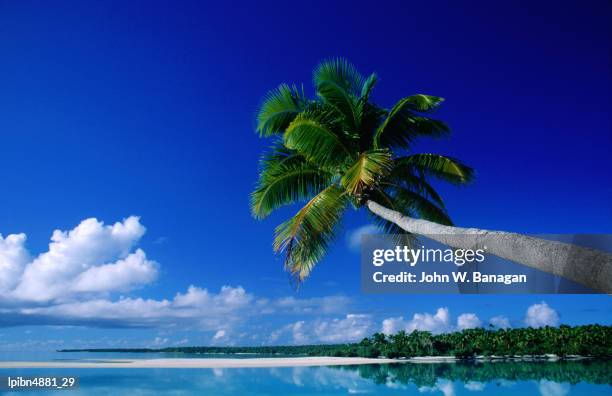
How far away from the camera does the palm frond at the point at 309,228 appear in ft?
22.1

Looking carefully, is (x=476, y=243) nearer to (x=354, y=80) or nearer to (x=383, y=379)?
(x=354, y=80)

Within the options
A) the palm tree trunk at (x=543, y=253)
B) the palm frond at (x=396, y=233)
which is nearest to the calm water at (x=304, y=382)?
the palm frond at (x=396, y=233)

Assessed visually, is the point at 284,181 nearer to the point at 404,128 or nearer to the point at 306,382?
the point at 404,128

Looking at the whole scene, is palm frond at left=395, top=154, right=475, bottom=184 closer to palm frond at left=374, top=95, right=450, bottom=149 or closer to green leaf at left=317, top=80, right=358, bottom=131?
palm frond at left=374, top=95, right=450, bottom=149

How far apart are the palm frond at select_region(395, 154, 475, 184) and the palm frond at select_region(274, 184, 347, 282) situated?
1245mm

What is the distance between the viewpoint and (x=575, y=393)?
16.9m

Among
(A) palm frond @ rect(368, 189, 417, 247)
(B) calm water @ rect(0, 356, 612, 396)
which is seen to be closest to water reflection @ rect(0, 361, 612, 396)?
(B) calm water @ rect(0, 356, 612, 396)

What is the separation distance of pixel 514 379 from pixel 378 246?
1587cm

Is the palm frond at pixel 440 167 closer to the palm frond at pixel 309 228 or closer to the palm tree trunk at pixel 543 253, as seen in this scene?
the palm frond at pixel 309 228

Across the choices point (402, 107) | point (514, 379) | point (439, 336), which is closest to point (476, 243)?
point (402, 107)

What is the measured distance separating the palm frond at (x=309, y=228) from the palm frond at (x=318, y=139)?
0.45 m

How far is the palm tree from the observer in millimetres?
6652

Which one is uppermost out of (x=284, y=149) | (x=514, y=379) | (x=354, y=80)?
(x=354, y=80)

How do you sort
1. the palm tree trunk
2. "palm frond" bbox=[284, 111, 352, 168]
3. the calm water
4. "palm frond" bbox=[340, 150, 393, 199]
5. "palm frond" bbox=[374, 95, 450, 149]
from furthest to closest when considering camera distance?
the calm water → "palm frond" bbox=[374, 95, 450, 149] → "palm frond" bbox=[284, 111, 352, 168] → "palm frond" bbox=[340, 150, 393, 199] → the palm tree trunk
